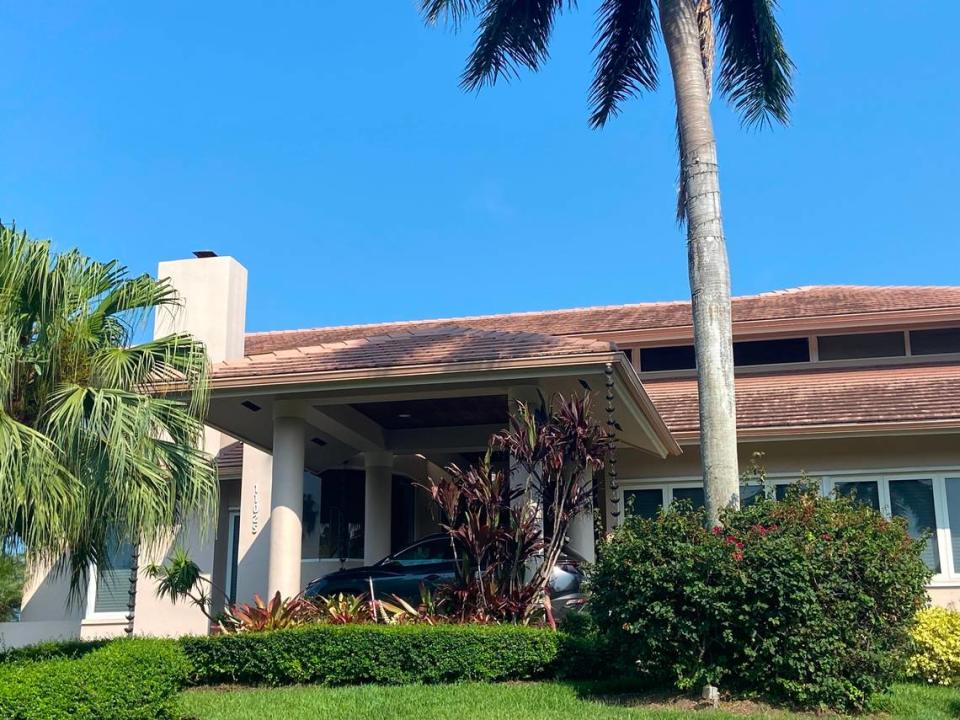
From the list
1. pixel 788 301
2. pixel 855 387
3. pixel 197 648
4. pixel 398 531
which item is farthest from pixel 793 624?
pixel 788 301

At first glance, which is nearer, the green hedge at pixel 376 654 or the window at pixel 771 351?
the green hedge at pixel 376 654

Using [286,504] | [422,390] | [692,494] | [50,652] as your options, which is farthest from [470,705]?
[692,494]

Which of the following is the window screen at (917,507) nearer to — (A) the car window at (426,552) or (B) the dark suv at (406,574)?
(B) the dark suv at (406,574)

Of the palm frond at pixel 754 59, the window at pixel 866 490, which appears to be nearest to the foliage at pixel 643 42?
the palm frond at pixel 754 59

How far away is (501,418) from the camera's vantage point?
17141mm

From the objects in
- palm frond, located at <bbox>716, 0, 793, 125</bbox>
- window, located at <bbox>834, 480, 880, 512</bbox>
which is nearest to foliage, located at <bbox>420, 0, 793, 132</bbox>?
palm frond, located at <bbox>716, 0, 793, 125</bbox>

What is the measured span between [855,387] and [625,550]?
9.92 meters

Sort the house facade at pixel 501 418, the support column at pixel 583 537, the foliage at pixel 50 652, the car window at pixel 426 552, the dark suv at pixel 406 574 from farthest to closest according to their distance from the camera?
the support column at pixel 583 537 < the car window at pixel 426 552 < the dark suv at pixel 406 574 < the house facade at pixel 501 418 < the foliage at pixel 50 652

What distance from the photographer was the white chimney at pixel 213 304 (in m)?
19.8

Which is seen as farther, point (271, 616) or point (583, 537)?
point (583, 537)

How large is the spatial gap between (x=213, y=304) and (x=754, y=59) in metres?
11.7

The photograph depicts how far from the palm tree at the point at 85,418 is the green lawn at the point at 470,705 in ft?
6.48

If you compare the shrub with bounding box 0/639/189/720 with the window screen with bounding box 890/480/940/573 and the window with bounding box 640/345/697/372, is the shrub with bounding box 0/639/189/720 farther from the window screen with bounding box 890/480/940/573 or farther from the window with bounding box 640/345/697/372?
the window with bounding box 640/345/697/372

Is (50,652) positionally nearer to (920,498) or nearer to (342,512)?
(342,512)
